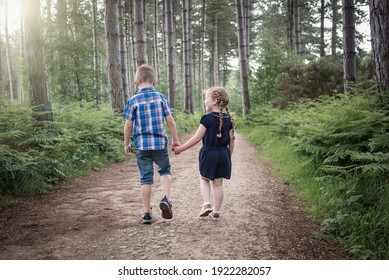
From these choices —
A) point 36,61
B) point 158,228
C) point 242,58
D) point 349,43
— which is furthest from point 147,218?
point 242,58

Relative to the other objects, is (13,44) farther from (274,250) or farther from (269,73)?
(274,250)

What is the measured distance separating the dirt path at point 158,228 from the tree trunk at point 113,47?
609 cm

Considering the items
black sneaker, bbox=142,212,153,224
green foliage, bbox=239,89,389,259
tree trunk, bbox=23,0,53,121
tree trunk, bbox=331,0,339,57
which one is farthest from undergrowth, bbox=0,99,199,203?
tree trunk, bbox=331,0,339,57

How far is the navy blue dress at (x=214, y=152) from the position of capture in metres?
3.58

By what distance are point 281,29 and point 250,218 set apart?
91.9 ft

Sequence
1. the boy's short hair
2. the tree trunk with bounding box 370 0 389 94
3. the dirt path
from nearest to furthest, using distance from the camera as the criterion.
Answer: the dirt path, the boy's short hair, the tree trunk with bounding box 370 0 389 94

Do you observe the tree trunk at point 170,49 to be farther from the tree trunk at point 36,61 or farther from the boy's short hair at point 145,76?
the boy's short hair at point 145,76

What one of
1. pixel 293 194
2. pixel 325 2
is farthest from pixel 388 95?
pixel 325 2

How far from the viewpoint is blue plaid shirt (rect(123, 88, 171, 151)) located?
3551 millimetres

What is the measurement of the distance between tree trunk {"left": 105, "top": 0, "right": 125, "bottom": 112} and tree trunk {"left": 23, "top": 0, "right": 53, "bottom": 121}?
3.65 metres

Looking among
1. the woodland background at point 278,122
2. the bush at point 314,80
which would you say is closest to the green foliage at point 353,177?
the woodland background at point 278,122

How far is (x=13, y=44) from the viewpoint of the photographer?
4438 centimetres

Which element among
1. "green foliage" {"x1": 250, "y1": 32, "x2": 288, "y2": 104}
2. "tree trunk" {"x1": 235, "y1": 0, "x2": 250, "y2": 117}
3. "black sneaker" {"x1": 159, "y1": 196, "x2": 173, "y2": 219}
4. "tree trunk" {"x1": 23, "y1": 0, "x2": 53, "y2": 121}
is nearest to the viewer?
"black sneaker" {"x1": 159, "y1": 196, "x2": 173, "y2": 219}

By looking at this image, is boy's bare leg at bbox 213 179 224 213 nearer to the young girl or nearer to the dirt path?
the young girl
